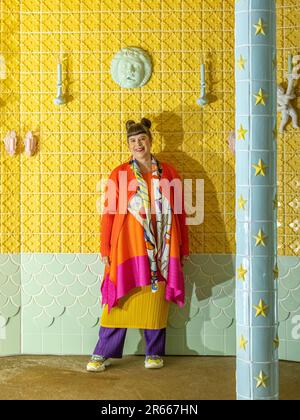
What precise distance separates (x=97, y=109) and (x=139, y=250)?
44.6 inches

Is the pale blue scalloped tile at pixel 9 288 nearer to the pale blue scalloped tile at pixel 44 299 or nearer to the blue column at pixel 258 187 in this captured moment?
the pale blue scalloped tile at pixel 44 299

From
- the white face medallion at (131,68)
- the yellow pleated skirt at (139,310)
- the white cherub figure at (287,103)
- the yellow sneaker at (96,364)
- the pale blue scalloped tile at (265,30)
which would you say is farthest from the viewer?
the white face medallion at (131,68)

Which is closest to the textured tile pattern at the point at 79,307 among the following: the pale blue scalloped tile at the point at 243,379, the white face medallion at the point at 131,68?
the white face medallion at the point at 131,68

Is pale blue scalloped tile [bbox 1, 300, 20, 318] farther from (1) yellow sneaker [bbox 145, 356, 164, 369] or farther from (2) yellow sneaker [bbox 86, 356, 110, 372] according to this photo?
(1) yellow sneaker [bbox 145, 356, 164, 369]

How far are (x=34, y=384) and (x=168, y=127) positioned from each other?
2018 mm

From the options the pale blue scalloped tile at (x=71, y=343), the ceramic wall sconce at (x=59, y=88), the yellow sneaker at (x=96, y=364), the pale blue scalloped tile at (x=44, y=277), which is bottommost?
the yellow sneaker at (x=96, y=364)

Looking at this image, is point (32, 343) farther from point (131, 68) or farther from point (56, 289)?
point (131, 68)

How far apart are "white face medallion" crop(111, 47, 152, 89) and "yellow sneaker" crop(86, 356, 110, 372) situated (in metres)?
1.96

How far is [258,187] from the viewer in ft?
7.52

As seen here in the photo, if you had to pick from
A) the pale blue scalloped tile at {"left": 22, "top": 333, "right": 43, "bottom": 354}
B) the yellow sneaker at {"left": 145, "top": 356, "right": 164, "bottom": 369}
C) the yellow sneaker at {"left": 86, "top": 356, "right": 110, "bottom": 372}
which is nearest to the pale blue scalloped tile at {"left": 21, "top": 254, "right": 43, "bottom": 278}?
the pale blue scalloped tile at {"left": 22, "top": 333, "right": 43, "bottom": 354}

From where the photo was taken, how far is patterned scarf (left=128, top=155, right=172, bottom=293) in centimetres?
376

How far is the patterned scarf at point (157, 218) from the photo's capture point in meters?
3.76

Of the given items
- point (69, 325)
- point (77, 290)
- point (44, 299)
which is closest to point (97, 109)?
point (77, 290)

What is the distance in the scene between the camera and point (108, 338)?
12.6ft
